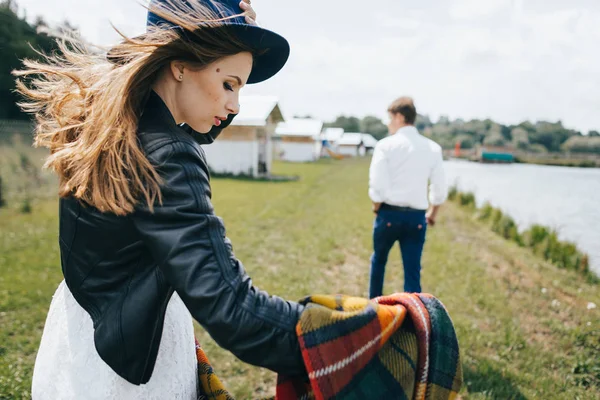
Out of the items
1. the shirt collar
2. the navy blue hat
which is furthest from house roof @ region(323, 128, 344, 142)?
the navy blue hat

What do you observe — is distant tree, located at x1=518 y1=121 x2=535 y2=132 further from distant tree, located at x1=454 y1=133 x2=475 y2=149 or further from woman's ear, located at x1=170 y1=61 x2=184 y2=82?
woman's ear, located at x1=170 y1=61 x2=184 y2=82

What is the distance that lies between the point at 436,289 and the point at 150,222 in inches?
220

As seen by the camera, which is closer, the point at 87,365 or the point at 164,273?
the point at 164,273

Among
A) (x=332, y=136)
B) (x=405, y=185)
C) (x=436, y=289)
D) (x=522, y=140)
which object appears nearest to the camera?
(x=405, y=185)

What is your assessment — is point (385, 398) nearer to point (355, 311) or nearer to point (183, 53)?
point (355, 311)

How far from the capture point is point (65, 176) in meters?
1.11

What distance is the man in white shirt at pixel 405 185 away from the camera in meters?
4.29

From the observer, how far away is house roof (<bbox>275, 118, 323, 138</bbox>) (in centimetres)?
4051

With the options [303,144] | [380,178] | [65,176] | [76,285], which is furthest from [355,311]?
[303,144]

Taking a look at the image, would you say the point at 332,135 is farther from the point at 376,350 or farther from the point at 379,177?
the point at 376,350

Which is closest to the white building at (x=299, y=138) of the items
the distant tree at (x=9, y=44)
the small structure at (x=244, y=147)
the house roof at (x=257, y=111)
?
the house roof at (x=257, y=111)

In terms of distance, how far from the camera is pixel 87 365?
1109mm

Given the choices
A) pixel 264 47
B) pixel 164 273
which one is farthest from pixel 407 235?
pixel 164 273

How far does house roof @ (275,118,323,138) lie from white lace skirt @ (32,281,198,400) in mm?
38884
